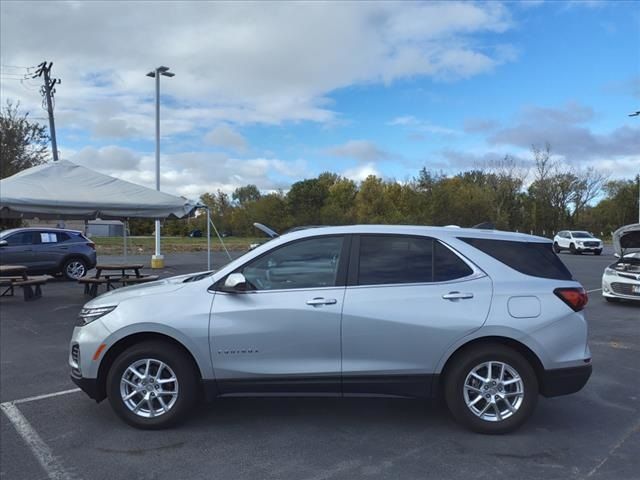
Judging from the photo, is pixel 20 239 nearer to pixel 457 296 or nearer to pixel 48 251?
pixel 48 251

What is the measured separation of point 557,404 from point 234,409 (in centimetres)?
299

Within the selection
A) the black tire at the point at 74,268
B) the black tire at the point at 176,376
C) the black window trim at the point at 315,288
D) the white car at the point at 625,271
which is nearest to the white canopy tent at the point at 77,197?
the black tire at the point at 74,268

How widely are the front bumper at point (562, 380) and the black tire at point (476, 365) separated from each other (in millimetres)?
91

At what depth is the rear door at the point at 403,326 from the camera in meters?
4.29

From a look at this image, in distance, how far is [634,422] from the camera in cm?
475

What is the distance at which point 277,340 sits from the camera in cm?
432

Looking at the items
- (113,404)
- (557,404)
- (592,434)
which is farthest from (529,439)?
(113,404)

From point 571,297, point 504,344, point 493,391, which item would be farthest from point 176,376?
point 571,297

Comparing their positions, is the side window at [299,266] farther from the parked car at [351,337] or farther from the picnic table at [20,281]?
the picnic table at [20,281]

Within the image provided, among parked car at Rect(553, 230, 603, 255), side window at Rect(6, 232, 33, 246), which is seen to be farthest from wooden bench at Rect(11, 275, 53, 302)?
parked car at Rect(553, 230, 603, 255)

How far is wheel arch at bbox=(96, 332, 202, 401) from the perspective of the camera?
4.46 metres

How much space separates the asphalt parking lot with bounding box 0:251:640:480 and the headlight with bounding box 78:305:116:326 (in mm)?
873

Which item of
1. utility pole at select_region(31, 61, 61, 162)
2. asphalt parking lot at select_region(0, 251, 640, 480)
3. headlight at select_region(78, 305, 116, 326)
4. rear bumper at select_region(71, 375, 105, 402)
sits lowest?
asphalt parking lot at select_region(0, 251, 640, 480)

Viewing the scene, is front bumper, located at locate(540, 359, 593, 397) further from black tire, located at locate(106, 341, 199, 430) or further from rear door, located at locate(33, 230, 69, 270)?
rear door, located at locate(33, 230, 69, 270)
